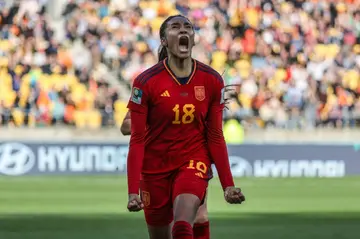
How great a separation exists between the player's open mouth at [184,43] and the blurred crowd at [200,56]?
15680 mm

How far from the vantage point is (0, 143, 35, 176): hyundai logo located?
22.1 m

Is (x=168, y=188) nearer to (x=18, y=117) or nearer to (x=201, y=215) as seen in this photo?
Answer: (x=201, y=215)

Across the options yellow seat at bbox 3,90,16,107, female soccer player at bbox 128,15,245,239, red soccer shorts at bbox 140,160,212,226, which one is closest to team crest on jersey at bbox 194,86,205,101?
female soccer player at bbox 128,15,245,239

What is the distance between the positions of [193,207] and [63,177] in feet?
51.2

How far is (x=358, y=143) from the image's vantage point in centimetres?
2294

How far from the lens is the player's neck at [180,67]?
22.9 feet

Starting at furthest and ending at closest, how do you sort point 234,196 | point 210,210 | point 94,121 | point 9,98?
point 9,98, point 94,121, point 210,210, point 234,196

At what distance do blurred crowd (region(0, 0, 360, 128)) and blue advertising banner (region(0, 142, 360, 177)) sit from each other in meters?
0.98

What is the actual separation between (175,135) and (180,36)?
2.28 feet

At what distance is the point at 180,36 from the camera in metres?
6.79

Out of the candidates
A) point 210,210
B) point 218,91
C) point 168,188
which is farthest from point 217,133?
point 210,210

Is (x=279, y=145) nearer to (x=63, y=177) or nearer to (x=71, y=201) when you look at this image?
(x=63, y=177)

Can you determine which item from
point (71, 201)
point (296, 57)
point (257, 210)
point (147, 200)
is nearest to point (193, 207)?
point (147, 200)

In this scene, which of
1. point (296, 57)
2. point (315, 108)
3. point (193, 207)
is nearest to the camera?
point (193, 207)
